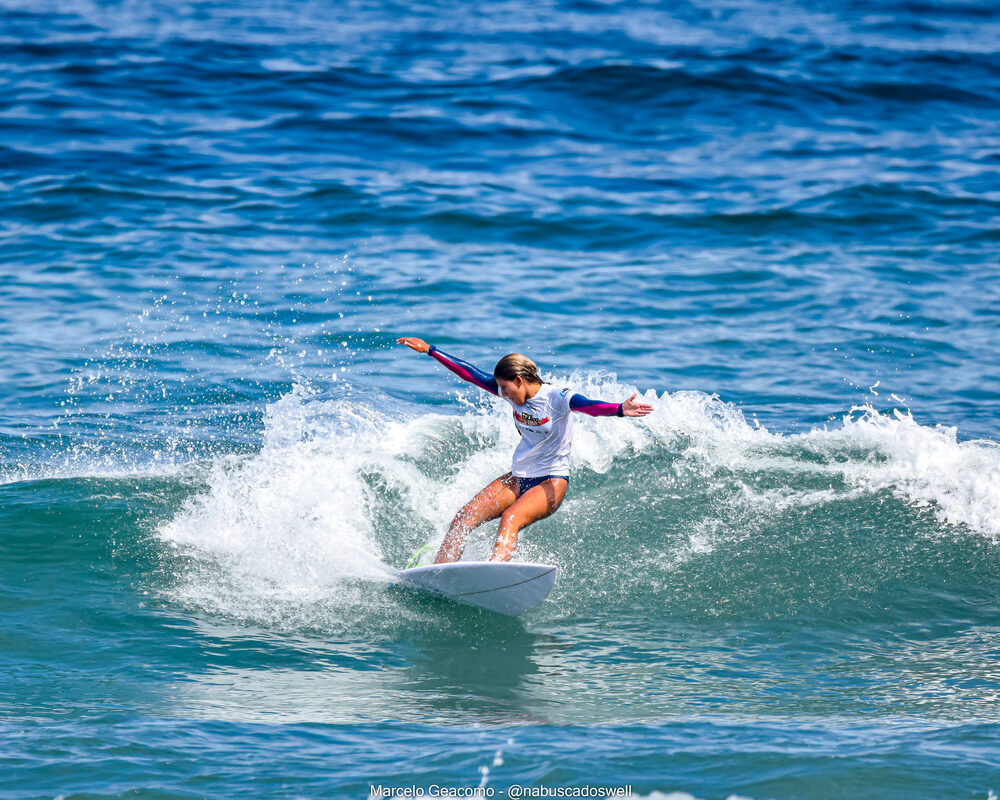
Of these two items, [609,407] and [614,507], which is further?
[614,507]

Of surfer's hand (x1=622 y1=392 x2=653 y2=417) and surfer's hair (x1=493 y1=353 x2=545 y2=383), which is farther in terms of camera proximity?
surfer's hair (x1=493 y1=353 x2=545 y2=383)

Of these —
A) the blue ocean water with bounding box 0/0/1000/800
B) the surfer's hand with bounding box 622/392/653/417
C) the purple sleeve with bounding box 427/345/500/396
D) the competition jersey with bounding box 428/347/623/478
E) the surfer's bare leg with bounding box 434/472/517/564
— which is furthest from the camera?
the purple sleeve with bounding box 427/345/500/396

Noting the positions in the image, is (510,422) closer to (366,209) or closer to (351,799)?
(351,799)

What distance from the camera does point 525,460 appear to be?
9211 millimetres

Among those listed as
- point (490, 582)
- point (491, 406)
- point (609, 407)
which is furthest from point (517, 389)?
point (491, 406)

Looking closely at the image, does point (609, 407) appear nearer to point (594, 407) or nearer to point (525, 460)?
point (594, 407)

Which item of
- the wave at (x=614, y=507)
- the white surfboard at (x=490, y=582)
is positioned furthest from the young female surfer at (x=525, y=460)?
the wave at (x=614, y=507)

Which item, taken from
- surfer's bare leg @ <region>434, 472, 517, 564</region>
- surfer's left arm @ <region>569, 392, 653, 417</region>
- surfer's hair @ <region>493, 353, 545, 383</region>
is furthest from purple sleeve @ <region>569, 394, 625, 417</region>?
surfer's bare leg @ <region>434, 472, 517, 564</region>

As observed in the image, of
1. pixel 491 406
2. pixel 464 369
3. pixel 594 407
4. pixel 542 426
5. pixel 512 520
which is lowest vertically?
pixel 512 520

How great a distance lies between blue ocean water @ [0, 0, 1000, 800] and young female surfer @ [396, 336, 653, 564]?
0.71 meters

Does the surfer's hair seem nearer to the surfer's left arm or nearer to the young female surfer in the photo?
the young female surfer

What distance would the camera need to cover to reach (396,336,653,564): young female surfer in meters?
8.77

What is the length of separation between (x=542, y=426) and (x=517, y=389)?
0.46m

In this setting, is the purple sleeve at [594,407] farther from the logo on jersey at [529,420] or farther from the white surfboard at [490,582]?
the white surfboard at [490,582]
